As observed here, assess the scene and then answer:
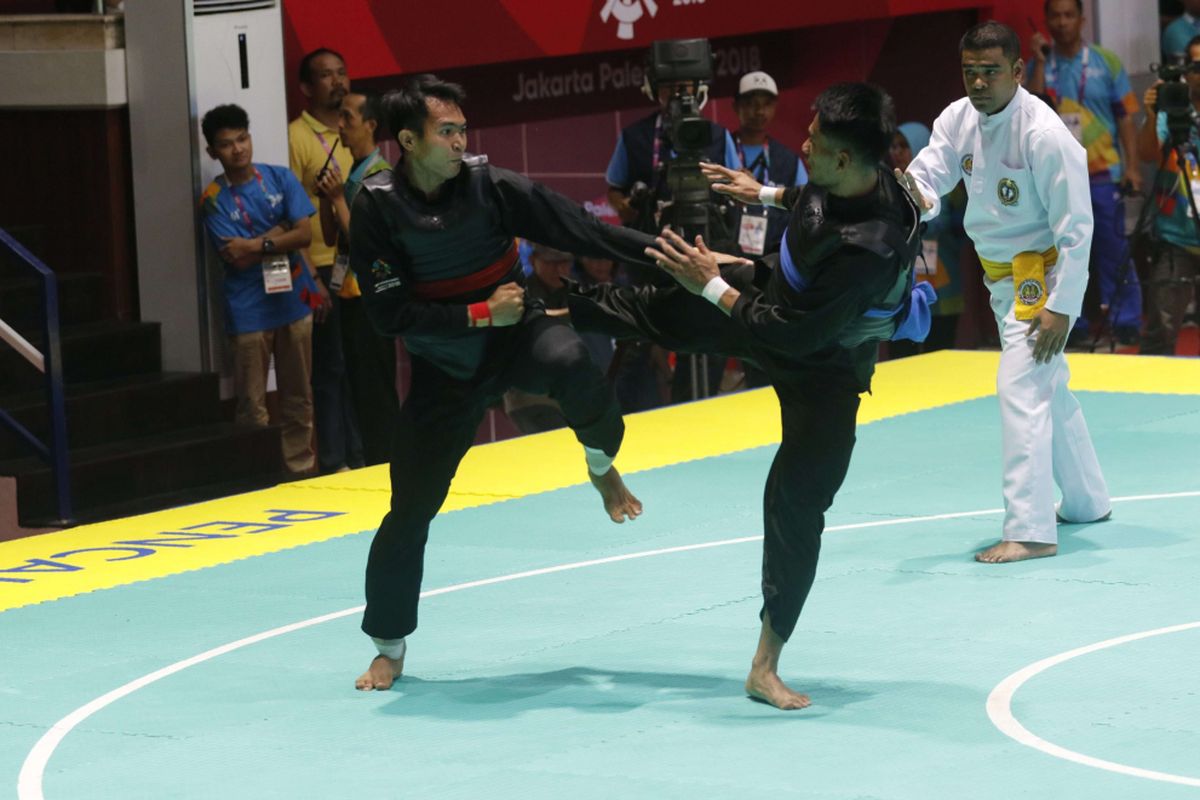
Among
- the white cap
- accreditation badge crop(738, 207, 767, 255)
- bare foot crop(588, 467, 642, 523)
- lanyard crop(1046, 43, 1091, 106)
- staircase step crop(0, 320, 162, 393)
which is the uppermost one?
lanyard crop(1046, 43, 1091, 106)

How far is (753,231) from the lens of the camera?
1031 cm

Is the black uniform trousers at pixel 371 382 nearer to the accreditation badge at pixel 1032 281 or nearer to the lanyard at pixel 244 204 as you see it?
the lanyard at pixel 244 204

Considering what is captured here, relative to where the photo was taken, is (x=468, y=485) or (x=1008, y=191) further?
(x=468, y=485)

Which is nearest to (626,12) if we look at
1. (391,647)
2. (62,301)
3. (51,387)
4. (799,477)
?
(62,301)

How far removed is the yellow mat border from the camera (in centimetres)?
788

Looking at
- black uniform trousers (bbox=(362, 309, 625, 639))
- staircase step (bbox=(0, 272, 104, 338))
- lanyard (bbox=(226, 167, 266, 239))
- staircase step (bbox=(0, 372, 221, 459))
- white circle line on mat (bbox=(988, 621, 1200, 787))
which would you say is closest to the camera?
white circle line on mat (bbox=(988, 621, 1200, 787))

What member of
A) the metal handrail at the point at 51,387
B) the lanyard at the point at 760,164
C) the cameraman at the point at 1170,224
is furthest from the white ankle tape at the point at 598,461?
the cameraman at the point at 1170,224

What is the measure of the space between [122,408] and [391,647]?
4530 mm

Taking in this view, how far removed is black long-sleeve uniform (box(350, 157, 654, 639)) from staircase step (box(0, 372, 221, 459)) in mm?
4086

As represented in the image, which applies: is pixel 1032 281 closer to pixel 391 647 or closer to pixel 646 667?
pixel 646 667

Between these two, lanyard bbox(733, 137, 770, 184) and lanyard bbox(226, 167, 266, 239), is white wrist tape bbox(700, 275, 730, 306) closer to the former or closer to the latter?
lanyard bbox(226, 167, 266, 239)

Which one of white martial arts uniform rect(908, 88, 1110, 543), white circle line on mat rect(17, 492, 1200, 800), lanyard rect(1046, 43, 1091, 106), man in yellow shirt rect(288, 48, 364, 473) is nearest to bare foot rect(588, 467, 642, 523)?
white circle line on mat rect(17, 492, 1200, 800)

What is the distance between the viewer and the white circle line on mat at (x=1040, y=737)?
4.82 metres

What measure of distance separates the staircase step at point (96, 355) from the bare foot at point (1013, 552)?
4.96m
